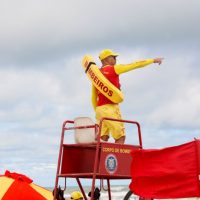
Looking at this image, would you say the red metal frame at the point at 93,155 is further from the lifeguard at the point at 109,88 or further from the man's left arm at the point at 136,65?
the man's left arm at the point at 136,65

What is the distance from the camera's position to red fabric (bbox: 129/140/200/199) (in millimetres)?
7289

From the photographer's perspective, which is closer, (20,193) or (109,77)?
(109,77)

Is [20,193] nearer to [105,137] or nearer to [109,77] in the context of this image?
[105,137]

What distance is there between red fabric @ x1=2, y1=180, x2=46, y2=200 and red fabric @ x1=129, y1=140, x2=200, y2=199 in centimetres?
419

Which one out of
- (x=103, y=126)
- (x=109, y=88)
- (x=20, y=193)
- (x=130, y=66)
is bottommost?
(x=20, y=193)

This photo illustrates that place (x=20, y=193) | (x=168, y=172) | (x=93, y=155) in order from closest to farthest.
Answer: (x=168, y=172)
(x=93, y=155)
(x=20, y=193)

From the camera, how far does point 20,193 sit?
1183 centimetres

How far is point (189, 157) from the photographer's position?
24.0ft

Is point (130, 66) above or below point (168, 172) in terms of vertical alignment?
above

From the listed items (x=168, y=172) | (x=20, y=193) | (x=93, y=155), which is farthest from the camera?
(x=20, y=193)

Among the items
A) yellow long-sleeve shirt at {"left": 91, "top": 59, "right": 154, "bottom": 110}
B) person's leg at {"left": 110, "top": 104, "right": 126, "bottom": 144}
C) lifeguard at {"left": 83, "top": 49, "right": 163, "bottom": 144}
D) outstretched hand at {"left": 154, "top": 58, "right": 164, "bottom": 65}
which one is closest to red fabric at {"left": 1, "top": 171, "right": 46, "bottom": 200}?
lifeguard at {"left": 83, "top": 49, "right": 163, "bottom": 144}

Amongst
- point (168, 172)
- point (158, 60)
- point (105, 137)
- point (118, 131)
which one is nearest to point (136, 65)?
point (158, 60)

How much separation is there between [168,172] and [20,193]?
5066 mm

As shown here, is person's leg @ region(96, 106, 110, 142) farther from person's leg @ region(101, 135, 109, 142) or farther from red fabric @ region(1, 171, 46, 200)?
red fabric @ region(1, 171, 46, 200)
